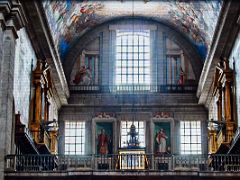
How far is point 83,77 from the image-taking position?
47.1 metres

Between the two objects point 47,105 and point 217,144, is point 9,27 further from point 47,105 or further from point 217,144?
point 217,144

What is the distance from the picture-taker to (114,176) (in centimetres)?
2983

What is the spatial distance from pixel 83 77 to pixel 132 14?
17.7 feet

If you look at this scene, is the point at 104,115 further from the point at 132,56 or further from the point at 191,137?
the point at 191,137

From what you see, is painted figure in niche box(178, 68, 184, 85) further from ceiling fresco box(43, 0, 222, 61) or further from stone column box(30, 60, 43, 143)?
stone column box(30, 60, 43, 143)

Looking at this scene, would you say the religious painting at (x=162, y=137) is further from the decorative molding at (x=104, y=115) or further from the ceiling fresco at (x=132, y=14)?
the ceiling fresco at (x=132, y=14)

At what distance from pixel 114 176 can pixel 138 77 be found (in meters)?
18.4

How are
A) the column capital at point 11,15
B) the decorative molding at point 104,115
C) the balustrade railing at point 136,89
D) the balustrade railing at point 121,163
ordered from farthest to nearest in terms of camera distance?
the balustrade railing at point 136,89 → the decorative molding at point 104,115 → the balustrade railing at point 121,163 → the column capital at point 11,15

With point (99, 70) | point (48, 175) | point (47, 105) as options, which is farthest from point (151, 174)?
point (99, 70)

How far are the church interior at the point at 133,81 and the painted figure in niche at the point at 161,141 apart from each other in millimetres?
64

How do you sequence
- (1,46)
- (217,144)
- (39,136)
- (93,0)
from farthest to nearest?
1. (93,0)
2. (217,144)
3. (39,136)
4. (1,46)

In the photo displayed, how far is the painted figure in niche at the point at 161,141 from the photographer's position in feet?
148

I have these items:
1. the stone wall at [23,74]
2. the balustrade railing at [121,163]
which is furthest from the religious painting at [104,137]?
the stone wall at [23,74]

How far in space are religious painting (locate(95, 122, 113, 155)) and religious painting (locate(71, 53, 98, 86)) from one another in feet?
10.2
